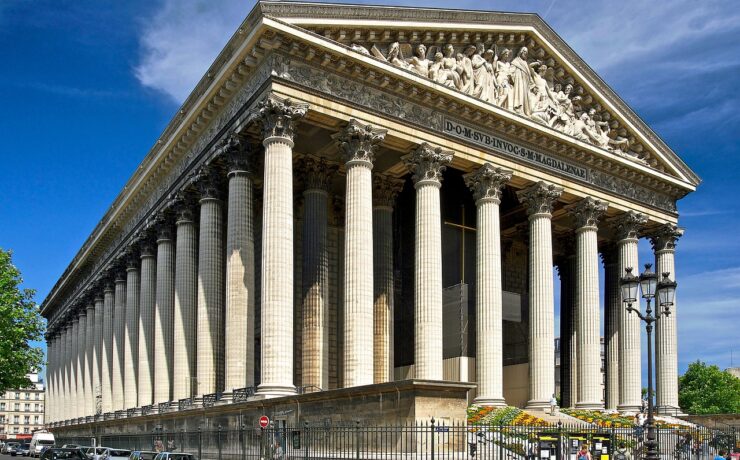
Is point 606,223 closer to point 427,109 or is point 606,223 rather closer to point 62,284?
point 427,109

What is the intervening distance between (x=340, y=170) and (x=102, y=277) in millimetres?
28226

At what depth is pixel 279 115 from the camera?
33.2 m

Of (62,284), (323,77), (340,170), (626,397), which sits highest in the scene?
(323,77)

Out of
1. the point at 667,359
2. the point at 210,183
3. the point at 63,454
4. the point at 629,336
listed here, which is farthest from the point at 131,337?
the point at 667,359

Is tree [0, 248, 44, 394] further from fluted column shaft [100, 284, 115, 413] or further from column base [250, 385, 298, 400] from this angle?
column base [250, 385, 298, 400]

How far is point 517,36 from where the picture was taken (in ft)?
137

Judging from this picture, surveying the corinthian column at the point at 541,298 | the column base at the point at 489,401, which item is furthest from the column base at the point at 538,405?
the column base at the point at 489,401

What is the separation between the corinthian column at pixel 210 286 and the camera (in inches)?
1501

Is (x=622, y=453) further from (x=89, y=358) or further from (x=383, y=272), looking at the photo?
(x=89, y=358)

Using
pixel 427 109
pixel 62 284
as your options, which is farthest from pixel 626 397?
pixel 62 284

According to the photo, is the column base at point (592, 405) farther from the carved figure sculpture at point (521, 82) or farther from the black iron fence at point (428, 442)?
the carved figure sculpture at point (521, 82)

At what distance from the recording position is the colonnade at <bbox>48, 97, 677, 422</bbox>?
33406 millimetres

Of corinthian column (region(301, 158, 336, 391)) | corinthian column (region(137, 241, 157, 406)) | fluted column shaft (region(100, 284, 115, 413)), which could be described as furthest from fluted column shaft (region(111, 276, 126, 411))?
corinthian column (region(301, 158, 336, 391))

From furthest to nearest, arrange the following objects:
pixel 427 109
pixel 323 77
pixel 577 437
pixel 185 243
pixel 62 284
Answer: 1. pixel 62 284
2. pixel 185 243
3. pixel 427 109
4. pixel 323 77
5. pixel 577 437
